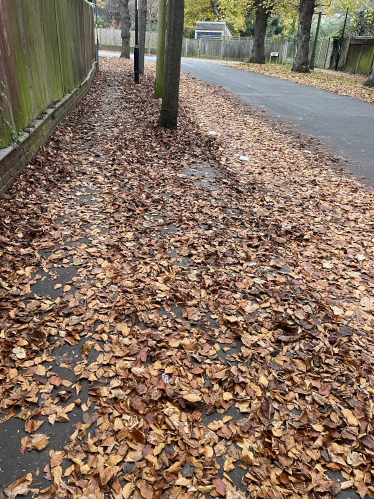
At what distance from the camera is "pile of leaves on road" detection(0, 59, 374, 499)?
233 cm

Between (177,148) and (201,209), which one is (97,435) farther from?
(177,148)

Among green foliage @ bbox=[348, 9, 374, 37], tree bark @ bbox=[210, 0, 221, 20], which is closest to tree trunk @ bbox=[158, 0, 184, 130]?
green foliage @ bbox=[348, 9, 374, 37]

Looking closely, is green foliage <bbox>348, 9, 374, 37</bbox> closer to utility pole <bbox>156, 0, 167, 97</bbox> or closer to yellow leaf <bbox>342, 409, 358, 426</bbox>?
utility pole <bbox>156, 0, 167, 97</bbox>

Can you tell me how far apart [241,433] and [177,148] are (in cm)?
685

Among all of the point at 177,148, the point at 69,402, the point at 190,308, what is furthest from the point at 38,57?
the point at 69,402

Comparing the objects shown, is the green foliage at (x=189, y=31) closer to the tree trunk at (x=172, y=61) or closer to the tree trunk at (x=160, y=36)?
the tree trunk at (x=160, y=36)

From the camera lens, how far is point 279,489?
2221mm

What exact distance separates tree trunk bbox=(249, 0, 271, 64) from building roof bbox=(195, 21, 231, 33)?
21381 mm

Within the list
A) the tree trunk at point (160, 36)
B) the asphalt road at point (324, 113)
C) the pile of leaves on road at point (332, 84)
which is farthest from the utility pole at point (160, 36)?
the pile of leaves on road at point (332, 84)

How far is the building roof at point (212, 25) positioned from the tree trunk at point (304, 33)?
28.8 metres

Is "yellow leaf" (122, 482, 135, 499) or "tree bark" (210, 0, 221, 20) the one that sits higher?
"tree bark" (210, 0, 221, 20)

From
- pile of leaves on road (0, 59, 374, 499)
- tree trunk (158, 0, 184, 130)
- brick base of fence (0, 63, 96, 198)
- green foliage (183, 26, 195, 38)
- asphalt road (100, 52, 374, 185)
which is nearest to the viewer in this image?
pile of leaves on road (0, 59, 374, 499)

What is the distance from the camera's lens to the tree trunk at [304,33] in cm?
2475

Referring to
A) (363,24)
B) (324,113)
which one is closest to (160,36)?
(324,113)
